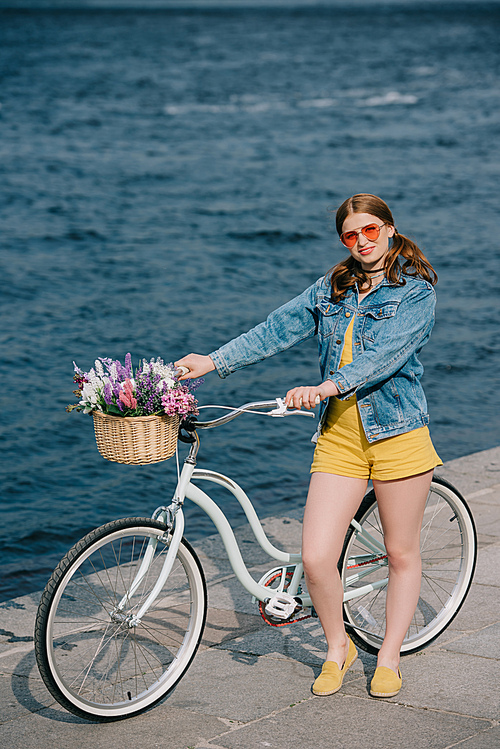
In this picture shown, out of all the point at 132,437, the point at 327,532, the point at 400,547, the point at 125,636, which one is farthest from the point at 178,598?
the point at 132,437

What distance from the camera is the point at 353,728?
11.6 ft

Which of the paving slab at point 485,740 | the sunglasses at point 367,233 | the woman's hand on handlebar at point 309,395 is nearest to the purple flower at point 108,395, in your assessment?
the woman's hand on handlebar at point 309,395

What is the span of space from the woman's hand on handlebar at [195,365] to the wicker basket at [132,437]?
358mm

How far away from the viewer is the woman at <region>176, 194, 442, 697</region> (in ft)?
12.1

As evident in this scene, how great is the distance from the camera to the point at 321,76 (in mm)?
54688

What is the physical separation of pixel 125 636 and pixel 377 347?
1544 mm

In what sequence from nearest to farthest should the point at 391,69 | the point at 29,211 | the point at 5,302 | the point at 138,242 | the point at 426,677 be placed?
the point at 426,677 < the point at 5,302 < the point at 138,242 < the point at 29,211 < the point at 391,69

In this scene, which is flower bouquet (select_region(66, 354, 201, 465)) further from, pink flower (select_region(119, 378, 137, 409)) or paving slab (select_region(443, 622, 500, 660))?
paving slab (select_region(443, 622, 500, 660))

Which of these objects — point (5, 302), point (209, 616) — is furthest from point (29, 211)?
point (209, 616)

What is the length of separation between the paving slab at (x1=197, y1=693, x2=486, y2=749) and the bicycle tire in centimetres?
47

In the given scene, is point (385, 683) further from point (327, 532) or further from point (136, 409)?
point (136, 409)

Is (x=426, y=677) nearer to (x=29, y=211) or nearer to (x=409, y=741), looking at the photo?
(x=409, y=741)

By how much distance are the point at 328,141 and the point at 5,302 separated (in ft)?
59.3

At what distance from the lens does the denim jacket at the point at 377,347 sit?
3.60m
